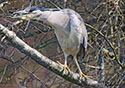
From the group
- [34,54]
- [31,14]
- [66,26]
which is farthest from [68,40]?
[34,54]

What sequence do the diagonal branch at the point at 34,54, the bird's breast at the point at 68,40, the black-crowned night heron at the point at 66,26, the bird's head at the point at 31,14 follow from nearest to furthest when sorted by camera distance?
the diagonal branch at the point at 34,54 < the bird's head at the point at 31,14 < the black-crowned night heron at the point at 66,26 < the bird's breast at the point at 68,40

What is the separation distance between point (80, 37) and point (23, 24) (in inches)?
24.4

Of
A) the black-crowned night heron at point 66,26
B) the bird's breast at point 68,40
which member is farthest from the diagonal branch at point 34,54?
the bird's breast at point 68,40

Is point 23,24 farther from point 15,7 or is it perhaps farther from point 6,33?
point 6,33

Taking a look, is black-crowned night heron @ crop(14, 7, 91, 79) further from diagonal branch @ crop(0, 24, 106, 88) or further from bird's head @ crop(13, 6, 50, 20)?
diagonal branch @ crop(0, 24, 106, 88)

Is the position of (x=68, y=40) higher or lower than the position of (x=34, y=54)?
lower

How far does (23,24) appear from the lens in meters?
2.67

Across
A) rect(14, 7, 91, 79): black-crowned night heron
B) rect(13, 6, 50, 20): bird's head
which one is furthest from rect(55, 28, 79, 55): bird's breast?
rect(13, 6, 50, 20): bird's head

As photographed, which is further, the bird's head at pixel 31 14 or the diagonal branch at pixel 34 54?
the bird's head at pixel 31 14

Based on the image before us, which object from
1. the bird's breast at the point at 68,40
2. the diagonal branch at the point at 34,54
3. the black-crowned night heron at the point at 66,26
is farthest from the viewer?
the bird's breast at the point at 68,40

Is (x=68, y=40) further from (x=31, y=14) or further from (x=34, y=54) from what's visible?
(x=34, y=54)

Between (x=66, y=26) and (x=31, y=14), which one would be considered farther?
(x=66, y=26)

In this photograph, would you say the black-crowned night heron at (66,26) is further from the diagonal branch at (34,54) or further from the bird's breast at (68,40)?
the diagonal branch at (34,54)

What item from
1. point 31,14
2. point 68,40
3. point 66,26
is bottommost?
point 68,40
